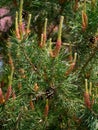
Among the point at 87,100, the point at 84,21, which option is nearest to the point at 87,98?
the point at 87,100

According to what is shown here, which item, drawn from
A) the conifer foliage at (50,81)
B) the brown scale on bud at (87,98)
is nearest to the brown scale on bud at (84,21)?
the conifer foliage at (50,81)

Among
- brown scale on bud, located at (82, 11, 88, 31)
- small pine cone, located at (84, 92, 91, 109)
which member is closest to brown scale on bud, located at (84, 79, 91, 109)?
small pine cone, located at (84, 92, 91, 109)

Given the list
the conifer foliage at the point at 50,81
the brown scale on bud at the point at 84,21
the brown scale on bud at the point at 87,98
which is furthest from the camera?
the brown scale on bud at the point at 84,21

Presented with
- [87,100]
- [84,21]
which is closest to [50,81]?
[87,100]

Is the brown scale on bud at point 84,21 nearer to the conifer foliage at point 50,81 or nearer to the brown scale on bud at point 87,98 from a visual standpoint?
the conifer foliage at point 50,81

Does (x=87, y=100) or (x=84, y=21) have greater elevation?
(x=84, y=21)

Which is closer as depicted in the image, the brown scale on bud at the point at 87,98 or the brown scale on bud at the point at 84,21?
the brown scale on bud at the point at 87,98

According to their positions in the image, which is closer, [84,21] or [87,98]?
[87,98]

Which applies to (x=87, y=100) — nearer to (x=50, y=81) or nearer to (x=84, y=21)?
(x=50, y=81)

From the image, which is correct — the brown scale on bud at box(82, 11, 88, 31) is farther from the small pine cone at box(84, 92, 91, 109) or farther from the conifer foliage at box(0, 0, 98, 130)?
the small pine cone at box(84, 92, 91, 109)

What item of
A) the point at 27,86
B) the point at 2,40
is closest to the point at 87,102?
the point at 27,86

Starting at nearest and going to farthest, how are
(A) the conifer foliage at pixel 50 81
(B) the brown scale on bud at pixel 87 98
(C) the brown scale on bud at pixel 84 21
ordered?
1. (B) the brown scale on bud at pixel 87 98
2. (A) the conifer foliage at pixel 50 81
3. (C) the brown scale on bud at pixel 84 21
